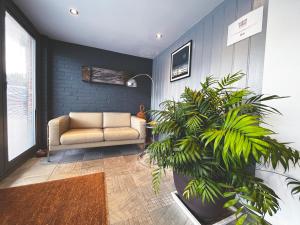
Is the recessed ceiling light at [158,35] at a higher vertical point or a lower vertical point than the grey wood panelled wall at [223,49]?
higher

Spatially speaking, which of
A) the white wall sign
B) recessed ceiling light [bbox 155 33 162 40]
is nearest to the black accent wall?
recessed ceiling light [bbox 155 33 162 40]

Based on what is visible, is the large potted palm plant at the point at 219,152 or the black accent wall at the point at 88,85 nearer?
the large potted palm plant at the point at 219,152

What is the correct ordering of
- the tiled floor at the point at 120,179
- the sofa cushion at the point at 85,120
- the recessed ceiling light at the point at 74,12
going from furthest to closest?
the sofa cushion at the point at 85,120
the recessed ceiling light at the point at 74,12
the tiled floor at the point at 120,179

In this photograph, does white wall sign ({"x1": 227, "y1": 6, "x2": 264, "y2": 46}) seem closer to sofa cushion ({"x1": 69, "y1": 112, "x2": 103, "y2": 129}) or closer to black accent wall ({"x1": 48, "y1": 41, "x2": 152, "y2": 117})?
black accent wall ({"x1": 48, "y1": 41, "x2": 152, "y2": 117})

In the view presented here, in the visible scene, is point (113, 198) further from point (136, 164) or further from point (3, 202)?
point (3, 202)

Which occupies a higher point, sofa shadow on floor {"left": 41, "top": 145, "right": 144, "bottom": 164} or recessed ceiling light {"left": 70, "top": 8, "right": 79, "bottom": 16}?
recessed ceiling light {"left": 70, "top": 8, "right": 79, "bottom": 16}

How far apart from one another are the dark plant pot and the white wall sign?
4.78 feet

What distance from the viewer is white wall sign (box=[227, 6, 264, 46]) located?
114cm

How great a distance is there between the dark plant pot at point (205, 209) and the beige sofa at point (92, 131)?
1376 mm

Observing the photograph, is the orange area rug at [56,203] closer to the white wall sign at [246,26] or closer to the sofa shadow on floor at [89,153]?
the sofa shadow on floor at [89,153]

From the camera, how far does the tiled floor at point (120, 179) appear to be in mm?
1075

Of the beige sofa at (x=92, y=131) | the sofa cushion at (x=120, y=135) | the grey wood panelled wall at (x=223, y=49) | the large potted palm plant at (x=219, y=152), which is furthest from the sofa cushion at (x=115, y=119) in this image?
the large potted palm plant at (x=219, y=152)

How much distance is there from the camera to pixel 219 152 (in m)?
0.81

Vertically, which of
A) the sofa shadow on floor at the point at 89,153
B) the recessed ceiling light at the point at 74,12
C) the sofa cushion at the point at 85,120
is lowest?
the sofa shadow on floor at the point at 89,153
